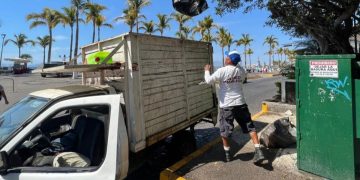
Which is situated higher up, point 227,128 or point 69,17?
point 69,17

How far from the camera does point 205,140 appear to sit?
7211 millimetres

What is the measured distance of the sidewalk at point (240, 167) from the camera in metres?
4.53

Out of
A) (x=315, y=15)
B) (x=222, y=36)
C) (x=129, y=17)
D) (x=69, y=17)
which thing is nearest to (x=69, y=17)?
(x=69, y=17)

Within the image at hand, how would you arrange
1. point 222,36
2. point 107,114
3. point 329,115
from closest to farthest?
point 107,114 → point 329,115 → point 222,36

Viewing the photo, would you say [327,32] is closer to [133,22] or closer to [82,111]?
[82,111]

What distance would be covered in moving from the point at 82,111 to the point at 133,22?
34265 mm

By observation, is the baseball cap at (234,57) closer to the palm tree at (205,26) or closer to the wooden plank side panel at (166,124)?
the wooden plank side panel at (166,124)

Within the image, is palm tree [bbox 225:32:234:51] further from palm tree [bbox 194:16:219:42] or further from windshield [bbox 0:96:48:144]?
windshield [bbox 0:96:48:144]

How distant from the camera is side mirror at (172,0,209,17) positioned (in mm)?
6172

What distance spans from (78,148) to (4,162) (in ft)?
2.60

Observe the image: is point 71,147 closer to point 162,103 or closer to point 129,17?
point 162,103

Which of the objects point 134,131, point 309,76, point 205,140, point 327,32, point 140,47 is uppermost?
point 327,32

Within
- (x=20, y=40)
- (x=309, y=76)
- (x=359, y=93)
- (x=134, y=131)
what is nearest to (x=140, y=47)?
(x=134, y=131)

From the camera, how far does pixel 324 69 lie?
4.05 metres
